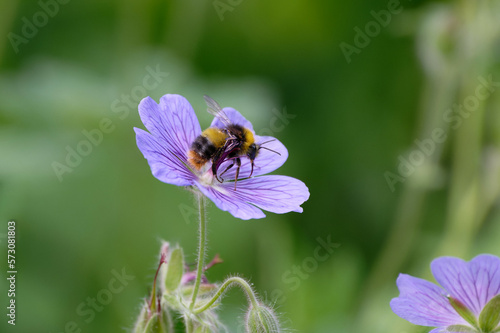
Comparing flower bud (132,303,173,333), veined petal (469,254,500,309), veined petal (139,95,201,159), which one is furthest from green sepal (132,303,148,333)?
veined petal (469,254,500,309)

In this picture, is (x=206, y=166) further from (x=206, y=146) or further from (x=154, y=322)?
(x=154, y=322)

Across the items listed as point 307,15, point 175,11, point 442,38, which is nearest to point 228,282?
point 442,38

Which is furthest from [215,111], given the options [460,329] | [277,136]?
[277,136]

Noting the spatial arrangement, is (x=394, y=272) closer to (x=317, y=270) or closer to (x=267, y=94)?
(x=317, y=270)

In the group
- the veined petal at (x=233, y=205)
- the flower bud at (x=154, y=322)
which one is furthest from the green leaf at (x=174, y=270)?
the veined petal at (x=233, y=205)

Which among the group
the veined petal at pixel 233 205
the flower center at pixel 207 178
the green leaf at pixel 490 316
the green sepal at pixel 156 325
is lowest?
the green sepal at pixel 156 325

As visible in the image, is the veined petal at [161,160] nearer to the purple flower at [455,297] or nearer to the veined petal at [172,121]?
the veined petal at [172,121]
